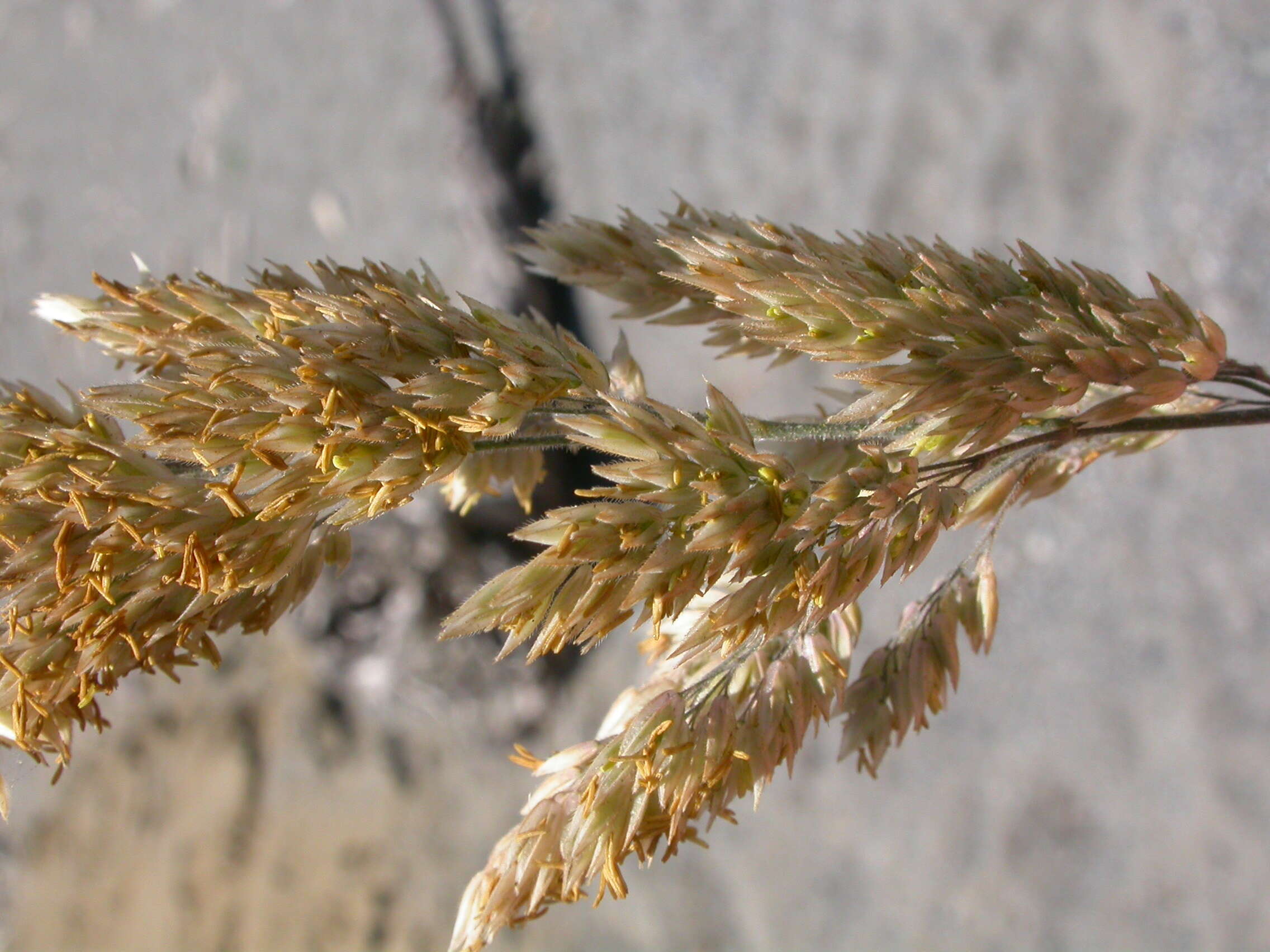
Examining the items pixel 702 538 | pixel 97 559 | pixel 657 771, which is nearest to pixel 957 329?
pixel 702 538

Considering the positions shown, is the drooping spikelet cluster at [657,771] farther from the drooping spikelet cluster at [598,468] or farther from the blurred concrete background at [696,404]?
the blurred concrete background at [696,404]

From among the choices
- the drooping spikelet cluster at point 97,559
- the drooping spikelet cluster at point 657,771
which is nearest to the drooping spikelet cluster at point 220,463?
the drooping spikelet cluster at point 97,559

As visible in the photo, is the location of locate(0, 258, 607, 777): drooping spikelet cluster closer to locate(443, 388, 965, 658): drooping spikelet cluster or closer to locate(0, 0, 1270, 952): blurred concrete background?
locate(443, 388, 965, 658): drooping spikelet cluster

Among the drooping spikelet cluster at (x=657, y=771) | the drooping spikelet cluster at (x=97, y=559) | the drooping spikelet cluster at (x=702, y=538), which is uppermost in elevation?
the drooping spikelet cluster at (x=97, y=559)

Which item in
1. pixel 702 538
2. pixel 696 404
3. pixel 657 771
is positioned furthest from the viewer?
pixel 696 404

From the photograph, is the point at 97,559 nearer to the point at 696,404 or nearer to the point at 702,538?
the point at 702,538

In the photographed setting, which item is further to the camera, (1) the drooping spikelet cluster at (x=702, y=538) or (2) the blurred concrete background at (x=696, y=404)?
(2) the blurred concrete background at (x=696, y=404)
